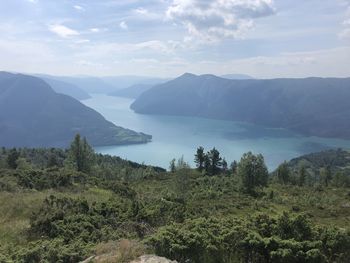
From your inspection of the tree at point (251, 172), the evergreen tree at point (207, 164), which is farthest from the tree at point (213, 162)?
the tree at point (251, 172)

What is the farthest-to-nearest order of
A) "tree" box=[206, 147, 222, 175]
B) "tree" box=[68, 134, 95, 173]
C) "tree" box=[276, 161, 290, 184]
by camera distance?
1. "tree" box=[276, 161, 290, 184]
2. "tree" box=[206, 147, 222, 175]
3. "tree" box=[68, 134, 95, 173]

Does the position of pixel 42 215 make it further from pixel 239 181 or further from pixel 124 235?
pixel 239 181

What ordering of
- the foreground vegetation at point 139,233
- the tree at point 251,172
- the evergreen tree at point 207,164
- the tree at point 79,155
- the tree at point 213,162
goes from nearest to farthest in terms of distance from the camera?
1. the foreground vegetation at point 139,233
2. the tree at point 251,172
3. the tree at point 79,155
4. the tree at point 213,162
5. the evergreen tree at point 207,164

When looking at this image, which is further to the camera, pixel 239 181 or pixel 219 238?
pixel 239 181

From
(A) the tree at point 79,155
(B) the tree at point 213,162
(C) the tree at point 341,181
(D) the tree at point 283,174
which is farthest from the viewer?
(D) the tree at point 283,174

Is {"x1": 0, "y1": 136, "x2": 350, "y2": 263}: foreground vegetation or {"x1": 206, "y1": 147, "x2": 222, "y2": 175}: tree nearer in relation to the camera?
{"x1": 0, "y1": 136, "x2": 350, "y2": 263}: foreground vegetation

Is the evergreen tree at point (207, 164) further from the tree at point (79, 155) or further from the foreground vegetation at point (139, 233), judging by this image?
the foreground vegetation at point (139, 233)

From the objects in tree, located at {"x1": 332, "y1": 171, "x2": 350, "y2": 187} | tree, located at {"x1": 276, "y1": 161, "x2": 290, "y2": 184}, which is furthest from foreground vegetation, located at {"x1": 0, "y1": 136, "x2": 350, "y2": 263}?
tree, located at {"x1": 332, "y1": 171, "x2": 350, "y2": 187}

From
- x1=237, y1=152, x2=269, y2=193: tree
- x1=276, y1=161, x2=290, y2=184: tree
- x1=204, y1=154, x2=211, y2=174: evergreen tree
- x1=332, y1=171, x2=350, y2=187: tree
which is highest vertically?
→ x1=237, y1=152, x2=269, y2=193: tree

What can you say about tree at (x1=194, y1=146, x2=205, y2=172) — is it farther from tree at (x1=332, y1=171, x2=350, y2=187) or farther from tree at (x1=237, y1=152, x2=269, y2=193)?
tree at (x1=332, y1=171, x2=350, y2=187)

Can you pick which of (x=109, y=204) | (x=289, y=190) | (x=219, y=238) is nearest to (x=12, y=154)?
(x=289, y=190)

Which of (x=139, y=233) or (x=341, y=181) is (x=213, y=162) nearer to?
(x=341, y=181)
